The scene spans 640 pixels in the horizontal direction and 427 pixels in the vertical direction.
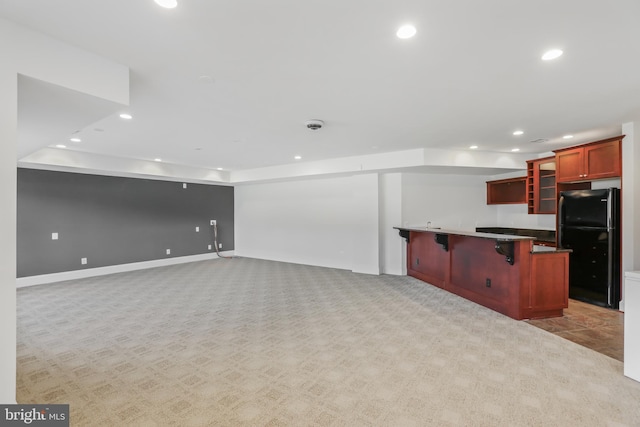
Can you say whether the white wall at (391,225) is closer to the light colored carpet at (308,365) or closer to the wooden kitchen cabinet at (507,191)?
the light colored carpet at (308,365)

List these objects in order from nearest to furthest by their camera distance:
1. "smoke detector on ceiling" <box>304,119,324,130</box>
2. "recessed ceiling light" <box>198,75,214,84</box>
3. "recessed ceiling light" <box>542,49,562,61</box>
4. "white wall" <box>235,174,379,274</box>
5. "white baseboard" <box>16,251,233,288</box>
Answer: "recessed ceiling light" <box>542,49,562,61</box> → "recessed ceiling light" <box>198,75,214,84</box> → "smoke detector on ceiling" <box>304,119,324,130</box> → "white baseboard" <box>16,251,233,288</box> → "white wall" <box>235,174,379,274</box>

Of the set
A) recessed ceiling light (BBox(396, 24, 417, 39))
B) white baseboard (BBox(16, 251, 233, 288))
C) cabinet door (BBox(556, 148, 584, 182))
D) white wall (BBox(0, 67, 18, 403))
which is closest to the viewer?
white wall (BBox(0, 67, 18, 403))

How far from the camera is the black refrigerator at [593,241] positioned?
14.4 ft

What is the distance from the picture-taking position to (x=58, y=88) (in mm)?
2248

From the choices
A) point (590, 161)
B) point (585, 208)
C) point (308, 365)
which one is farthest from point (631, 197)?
point (308, 365)

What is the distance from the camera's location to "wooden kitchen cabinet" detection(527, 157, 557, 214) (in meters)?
5.91

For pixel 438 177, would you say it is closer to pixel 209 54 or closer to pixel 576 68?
pixel 576 68

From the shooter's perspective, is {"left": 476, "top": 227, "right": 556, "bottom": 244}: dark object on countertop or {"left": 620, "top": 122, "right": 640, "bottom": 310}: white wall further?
{"left": 476, "top": 227, "right": 556, "bottom": 244}: dark object on countertop

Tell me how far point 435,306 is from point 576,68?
3.37 m

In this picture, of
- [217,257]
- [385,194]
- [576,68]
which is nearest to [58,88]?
[576,68]

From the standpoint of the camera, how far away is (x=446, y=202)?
23.3 feet

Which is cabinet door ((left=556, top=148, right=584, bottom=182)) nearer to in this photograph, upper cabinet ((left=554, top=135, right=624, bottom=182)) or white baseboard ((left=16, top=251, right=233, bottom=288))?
upper cabinet ((left=554, top=135, right=624, bottom=182))

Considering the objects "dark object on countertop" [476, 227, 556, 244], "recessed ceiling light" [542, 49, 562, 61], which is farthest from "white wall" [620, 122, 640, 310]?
"recessed ceiling light" [542, 49, 562, 61]

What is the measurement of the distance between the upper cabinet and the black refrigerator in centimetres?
31
